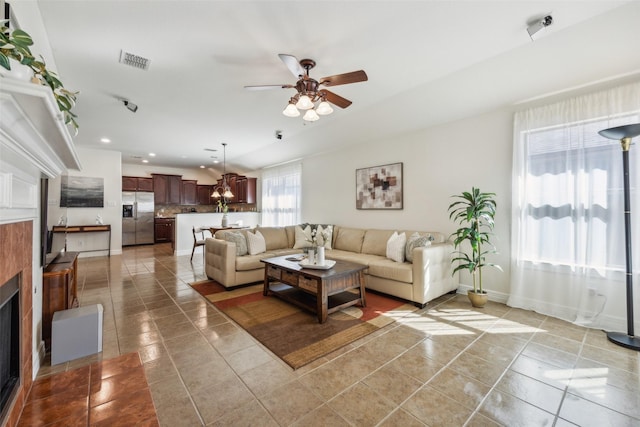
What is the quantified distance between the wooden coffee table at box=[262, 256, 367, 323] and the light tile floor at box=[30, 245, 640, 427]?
0.59 m

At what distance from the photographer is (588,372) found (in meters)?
2.01

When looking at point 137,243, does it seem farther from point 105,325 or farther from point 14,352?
point 14,352

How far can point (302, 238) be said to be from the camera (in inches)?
212

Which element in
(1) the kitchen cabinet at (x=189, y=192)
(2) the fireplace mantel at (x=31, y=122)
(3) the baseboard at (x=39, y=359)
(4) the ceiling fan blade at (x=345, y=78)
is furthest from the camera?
(1) the kitchen cabinet at (x=189, y=192)

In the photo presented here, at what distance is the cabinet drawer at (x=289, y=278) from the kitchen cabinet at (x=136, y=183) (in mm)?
7749

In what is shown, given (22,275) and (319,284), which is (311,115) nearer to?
(319,284)

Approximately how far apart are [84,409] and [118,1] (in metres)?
2.79

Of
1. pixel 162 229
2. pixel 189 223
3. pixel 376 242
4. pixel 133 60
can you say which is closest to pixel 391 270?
pixel 376 242

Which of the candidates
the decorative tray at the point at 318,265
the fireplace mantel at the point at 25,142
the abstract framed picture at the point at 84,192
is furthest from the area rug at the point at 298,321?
the abstract framed picture at the point at 84,192

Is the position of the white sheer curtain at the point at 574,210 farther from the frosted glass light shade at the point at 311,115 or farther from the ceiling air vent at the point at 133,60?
the ceiling air vent at the point at 133,60

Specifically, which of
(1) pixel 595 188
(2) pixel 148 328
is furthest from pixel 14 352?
(1) pixel 595 188

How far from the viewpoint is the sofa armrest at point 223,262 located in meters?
3.97

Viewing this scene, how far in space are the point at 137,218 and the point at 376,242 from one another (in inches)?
313

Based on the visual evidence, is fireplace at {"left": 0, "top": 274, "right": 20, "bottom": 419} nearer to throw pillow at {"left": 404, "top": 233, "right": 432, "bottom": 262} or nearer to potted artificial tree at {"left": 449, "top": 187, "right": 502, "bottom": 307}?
throw pillow at {"left": 404, "top": 233, "right": 432, "bottom": 262}
